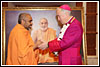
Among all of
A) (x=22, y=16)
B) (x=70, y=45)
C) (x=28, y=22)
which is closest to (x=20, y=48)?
(x=28, y=22)

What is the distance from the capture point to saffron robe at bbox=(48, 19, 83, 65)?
3152mm

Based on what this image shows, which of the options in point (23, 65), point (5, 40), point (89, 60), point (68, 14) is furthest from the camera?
point (89, 60)

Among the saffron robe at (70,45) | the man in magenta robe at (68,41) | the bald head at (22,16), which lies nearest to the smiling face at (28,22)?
the bald head at (22,16)

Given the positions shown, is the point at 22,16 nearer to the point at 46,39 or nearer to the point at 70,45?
the point at 46,39

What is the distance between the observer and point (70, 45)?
10.5ft

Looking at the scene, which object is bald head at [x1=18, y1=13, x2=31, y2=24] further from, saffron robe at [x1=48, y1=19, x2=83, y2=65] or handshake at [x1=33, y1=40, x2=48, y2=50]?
saffron robe at [x1=48, y1=19, x2=83, y2=65]

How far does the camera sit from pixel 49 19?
14.9 ft

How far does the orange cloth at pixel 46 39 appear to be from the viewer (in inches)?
176

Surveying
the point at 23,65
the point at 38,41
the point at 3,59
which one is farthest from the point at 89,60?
the point at 3,59

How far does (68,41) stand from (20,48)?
4.99ft

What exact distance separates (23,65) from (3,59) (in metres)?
0.64

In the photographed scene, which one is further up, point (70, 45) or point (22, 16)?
point (22, 16)

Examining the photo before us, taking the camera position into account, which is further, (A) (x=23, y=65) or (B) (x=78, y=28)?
(A) (x=23, y=65)

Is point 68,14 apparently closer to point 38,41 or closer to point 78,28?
point 78,28
